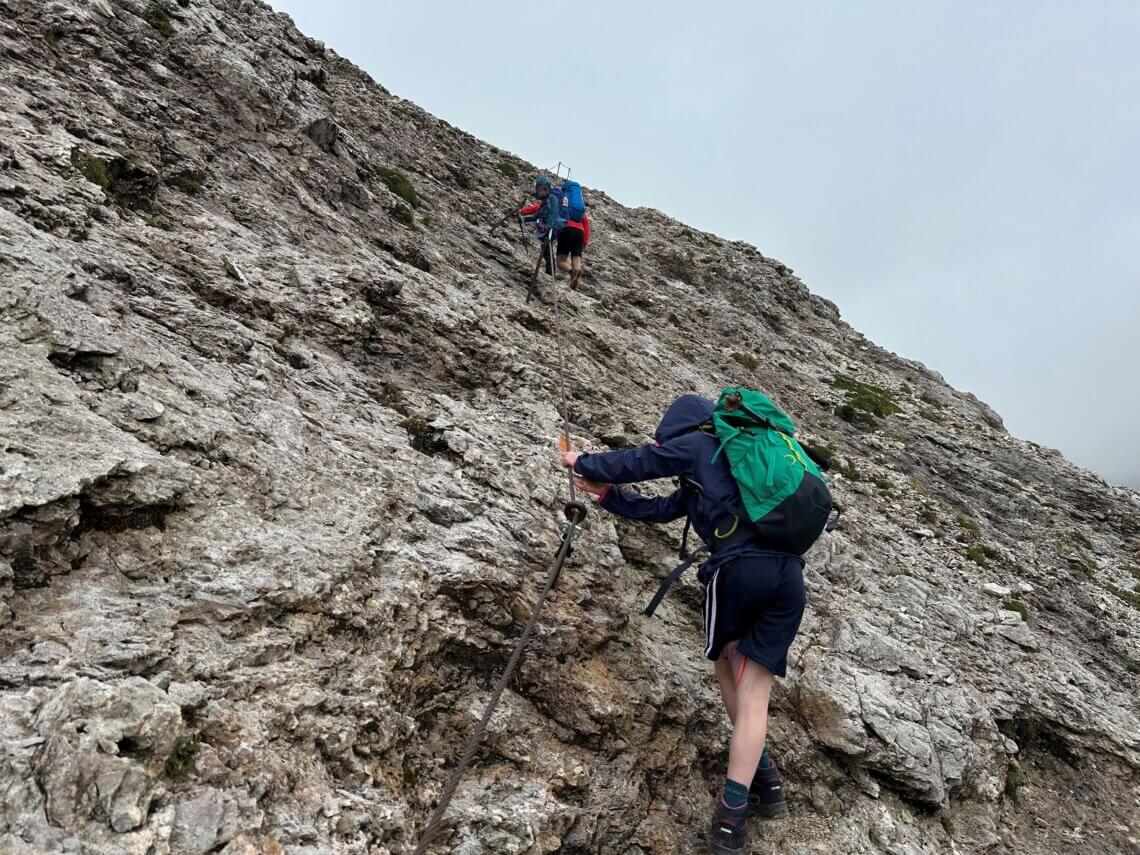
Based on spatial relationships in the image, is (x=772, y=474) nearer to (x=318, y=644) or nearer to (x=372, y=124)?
(x=318, y=644)

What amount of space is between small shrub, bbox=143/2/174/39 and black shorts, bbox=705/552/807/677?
1535 centimetres

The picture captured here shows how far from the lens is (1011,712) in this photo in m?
9.09

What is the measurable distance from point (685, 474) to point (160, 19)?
15.1 m

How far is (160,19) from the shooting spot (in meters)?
13.3

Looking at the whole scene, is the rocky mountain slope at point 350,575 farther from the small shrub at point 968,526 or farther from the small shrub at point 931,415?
the small shrub at point 931,415

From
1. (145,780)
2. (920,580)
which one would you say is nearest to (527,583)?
(145,780)

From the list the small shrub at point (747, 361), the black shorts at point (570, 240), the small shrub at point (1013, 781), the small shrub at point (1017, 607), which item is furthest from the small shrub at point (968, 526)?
the black shorts at point (570, 240)

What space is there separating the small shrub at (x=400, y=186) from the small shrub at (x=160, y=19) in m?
5.09

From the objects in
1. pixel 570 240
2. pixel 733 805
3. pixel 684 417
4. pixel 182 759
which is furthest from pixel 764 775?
pixel 570 240

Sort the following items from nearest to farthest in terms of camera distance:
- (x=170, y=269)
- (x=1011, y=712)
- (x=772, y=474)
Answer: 1. (x=772, y=474)
2. (x=170, y=269)
3. (x=1011, y=712)

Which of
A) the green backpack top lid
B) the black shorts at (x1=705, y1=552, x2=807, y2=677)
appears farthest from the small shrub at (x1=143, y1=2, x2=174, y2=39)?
the black shorts at (x1=705, y1=552, x2=807, y2=677)

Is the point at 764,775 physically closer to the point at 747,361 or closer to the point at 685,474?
the point at 685,474

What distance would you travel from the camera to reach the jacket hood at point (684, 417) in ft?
21.3

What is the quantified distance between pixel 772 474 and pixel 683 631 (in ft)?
10.2
